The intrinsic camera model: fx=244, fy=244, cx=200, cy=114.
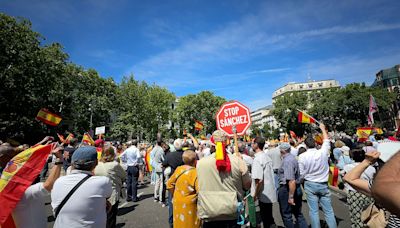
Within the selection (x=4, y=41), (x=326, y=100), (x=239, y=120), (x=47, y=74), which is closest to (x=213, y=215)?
(x=239, y=120)

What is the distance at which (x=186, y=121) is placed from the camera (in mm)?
67938

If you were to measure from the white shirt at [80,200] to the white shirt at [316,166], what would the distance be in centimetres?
389

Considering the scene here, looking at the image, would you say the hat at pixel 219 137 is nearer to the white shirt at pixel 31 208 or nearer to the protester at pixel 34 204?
the protester at pixel 34 204

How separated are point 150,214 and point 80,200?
490cm

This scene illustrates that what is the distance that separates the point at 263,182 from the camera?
14.8ft

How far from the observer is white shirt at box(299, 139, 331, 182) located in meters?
4.83

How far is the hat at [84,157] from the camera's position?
8.96 feet

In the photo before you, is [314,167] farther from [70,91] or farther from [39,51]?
[70,91]

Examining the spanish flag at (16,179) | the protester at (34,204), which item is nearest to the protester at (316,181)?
the protester at (34,204)

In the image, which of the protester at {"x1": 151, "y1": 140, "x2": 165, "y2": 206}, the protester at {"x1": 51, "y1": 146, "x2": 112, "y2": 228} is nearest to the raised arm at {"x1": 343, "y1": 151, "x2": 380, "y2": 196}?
the protester at {"x1": 51, "y1": 146, "x2": 112, "y2": 228}

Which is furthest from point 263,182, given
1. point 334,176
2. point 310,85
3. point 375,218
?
point 310,85

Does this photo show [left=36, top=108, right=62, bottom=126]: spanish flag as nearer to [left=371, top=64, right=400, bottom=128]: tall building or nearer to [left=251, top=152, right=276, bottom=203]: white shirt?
[left=251, top=152, right=276, bottom=203]: white shirt

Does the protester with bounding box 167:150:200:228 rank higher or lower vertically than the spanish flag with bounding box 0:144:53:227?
lower

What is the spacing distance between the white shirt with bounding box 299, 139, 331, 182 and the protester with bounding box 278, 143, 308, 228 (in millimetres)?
166
